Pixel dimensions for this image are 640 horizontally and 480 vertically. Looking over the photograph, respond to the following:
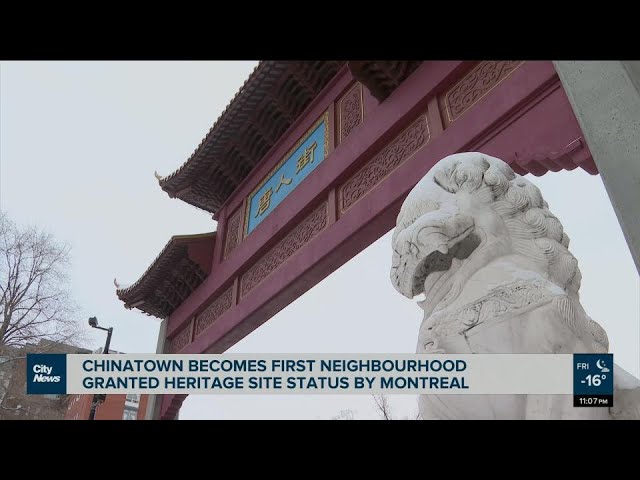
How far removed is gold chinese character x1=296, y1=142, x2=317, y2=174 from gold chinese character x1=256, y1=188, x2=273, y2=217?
678 mm

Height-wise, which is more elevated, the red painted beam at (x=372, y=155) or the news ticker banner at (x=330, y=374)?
the red painted beam at (x=372, y=155)

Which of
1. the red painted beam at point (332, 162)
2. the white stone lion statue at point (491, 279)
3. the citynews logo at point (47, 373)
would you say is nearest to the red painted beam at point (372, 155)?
the red painted beam at point (332, 162)

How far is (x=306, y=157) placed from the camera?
5.29 meters

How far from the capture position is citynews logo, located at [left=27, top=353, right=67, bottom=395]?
124 centimetres

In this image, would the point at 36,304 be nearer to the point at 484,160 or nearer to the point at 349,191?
the point at 349,191

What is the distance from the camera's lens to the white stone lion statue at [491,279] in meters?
0.95

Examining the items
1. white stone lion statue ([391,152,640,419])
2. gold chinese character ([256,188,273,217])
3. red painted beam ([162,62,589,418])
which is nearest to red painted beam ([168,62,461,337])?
red painted beam ([162,62,589,418])

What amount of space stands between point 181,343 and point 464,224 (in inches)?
260

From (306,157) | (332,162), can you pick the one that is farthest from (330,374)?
(306,157)

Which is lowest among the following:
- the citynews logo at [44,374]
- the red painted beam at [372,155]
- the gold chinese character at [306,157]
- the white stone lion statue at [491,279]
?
the citynews logo at [44,374]

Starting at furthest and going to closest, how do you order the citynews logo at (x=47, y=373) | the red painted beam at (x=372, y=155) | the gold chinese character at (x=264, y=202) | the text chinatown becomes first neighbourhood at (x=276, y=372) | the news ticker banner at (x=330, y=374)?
the gold chinese character at (x=264, y=202) → the red painted beam at (x=372, y=155) → the citynews logo at (x=47, y=373) → the text chinatown becomes first neighbourhood at (x=276, y=372) → the news ticker banner at (x=330, y=374)

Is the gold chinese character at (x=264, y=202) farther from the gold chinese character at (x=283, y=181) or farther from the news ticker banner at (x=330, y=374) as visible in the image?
the news ticker banner at (x=330, y=374)

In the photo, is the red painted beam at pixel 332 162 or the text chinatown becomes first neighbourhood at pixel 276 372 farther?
the red painted beam at pixel 332 162
